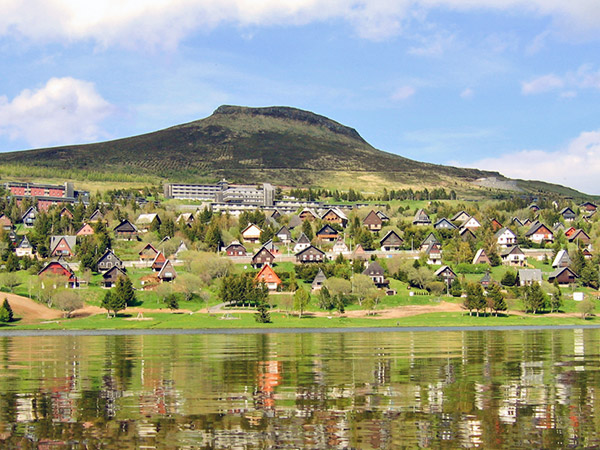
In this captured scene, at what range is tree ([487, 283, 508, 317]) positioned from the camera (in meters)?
105

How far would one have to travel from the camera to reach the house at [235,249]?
483ft

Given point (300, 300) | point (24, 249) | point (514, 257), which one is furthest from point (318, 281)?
point (24, 249)

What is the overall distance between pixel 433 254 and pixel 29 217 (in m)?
107

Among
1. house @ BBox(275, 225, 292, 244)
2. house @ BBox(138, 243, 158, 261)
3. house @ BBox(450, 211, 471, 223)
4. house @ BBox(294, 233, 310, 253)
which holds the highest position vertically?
house @ BBox(450, 211, 471, 223)

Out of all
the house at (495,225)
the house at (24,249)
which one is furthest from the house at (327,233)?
the house at (24,249)

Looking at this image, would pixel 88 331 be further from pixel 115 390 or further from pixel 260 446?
pixel 260 446

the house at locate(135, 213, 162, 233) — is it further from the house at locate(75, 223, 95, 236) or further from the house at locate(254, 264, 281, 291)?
the house at locate(254, 264, 281, 291)

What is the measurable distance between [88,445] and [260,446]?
17.9ft

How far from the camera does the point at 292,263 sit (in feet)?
463

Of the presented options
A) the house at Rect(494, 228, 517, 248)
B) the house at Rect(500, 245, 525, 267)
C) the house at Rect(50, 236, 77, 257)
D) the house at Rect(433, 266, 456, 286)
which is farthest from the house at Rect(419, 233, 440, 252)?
the house at Rect(50, 236, 77, 257)

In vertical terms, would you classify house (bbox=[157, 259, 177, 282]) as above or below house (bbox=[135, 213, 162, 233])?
below

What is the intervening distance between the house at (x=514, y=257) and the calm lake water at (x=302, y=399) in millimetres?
90334

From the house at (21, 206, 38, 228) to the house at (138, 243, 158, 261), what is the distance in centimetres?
5287

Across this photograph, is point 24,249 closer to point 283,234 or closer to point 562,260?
Result: point 283,234
